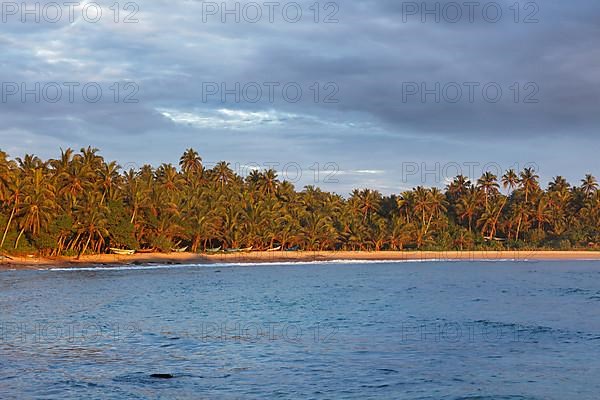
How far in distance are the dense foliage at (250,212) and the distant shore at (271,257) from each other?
6.60 ft

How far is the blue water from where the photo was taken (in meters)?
18.2

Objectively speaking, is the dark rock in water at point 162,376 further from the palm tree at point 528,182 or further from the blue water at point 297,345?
the palm tree at point 528,182

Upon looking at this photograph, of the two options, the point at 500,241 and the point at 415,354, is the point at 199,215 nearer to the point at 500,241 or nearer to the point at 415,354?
the point at 500,241

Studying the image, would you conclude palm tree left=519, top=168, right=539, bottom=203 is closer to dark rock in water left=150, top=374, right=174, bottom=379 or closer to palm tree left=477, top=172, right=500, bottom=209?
palm tree left=477, top=172, right=500, bottom=209

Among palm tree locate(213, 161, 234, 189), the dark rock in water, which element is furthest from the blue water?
palm tree locate(213, 161, 234, 189)

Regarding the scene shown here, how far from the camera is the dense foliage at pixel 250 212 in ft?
282

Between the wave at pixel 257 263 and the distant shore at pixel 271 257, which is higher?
the distant shore at pixel 271 257

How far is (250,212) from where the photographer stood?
111 meters

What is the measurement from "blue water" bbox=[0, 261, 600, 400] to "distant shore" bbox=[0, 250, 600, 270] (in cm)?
3585

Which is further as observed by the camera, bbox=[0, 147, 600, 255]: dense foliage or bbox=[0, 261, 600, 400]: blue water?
bbox=[0, 147, 600, 255]: dense foliage

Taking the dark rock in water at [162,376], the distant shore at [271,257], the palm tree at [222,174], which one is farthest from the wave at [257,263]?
the dark rock in water at [162,376]

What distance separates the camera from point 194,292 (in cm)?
5459

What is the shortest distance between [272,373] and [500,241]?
12230cm

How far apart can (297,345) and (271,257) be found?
9150cm
